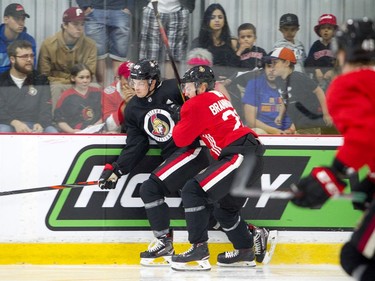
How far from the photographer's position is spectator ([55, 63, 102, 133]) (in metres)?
5.51

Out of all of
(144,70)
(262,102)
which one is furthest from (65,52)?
(262,102)

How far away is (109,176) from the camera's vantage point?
5.33m

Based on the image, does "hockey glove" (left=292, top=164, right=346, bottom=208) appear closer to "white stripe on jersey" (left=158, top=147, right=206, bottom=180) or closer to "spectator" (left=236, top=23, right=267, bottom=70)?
"white stripe on jersey" (left=158, top=147, right=206, bottom=180)

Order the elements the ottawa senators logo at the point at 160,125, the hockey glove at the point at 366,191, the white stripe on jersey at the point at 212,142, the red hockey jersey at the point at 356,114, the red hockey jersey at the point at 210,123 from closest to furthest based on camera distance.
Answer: the red hockey jersey at the point at 356,114, the hockey glove at the point at 366,191, the red hockey jersey at the point at 210,123, the white stripe on jersey at the point at 212,142, the ottawa senators logo at the point at 160,125

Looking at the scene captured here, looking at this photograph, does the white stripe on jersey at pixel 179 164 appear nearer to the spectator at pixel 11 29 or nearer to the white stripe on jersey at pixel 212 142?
the white stripe on jersey at pixel 212 142

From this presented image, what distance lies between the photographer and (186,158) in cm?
537

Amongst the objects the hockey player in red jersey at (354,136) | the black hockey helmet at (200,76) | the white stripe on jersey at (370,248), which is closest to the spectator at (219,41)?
the black hockey helmet at (200,76)

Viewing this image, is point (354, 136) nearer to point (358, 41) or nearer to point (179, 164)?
point (358, 41)

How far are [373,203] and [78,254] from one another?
2.88 meters

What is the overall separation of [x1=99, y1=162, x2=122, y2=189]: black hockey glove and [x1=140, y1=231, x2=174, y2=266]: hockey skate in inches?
16.2

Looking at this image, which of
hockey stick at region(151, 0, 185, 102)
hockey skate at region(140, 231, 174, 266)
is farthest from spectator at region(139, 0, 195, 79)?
hockey skate at region(140, 231, 174, 266)

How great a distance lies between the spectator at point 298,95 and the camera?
18.4 ft

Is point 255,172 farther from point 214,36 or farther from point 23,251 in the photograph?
point 23,251

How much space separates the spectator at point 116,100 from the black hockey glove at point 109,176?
0.28m
